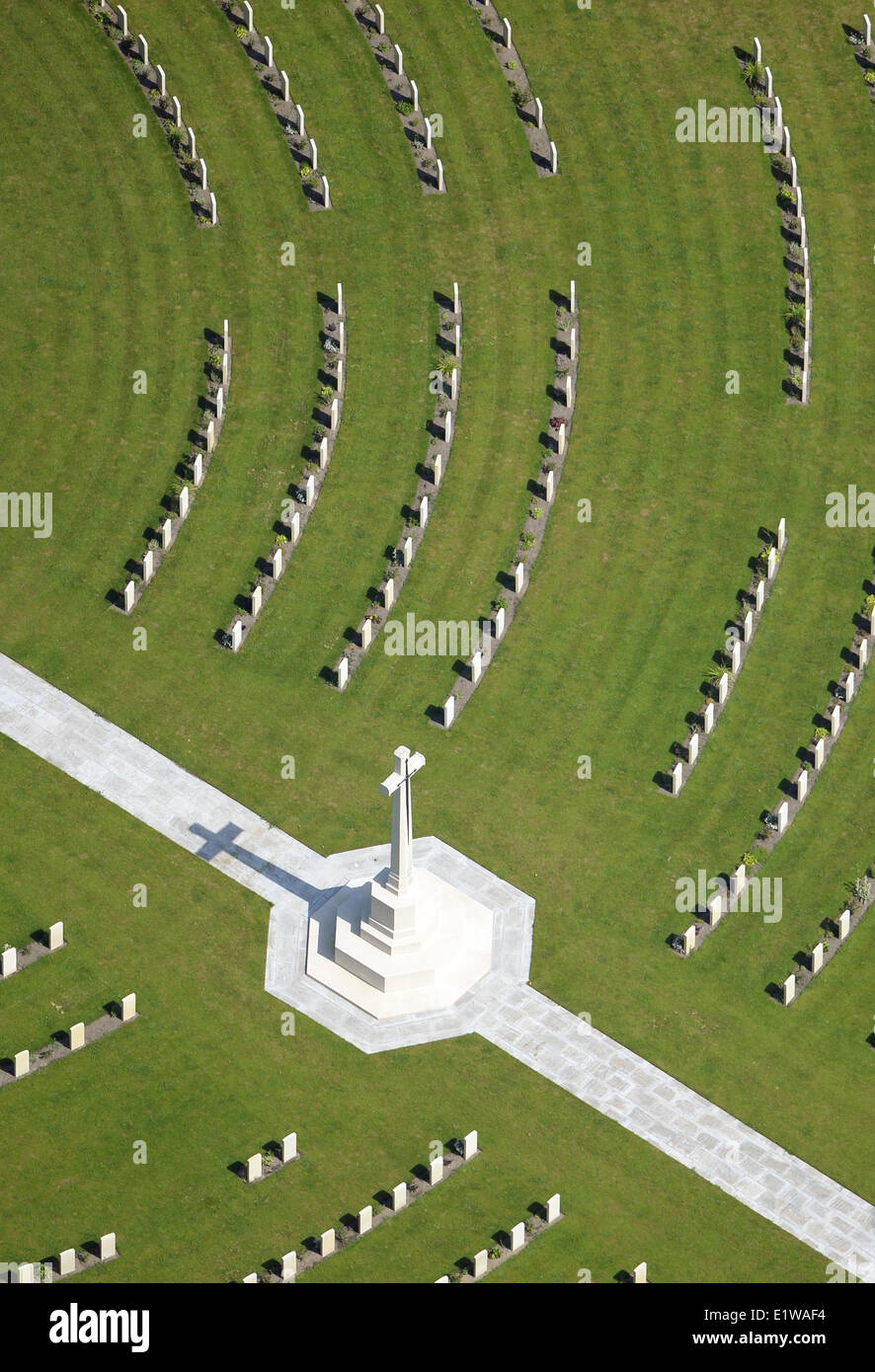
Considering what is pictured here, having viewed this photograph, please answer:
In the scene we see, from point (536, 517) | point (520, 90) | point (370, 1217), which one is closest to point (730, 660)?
point (536, 517)

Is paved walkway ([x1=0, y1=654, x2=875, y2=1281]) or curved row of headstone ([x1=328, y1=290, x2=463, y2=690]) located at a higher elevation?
curved row of headstone ([x1=328, y1=290, x2=463, y2=690])

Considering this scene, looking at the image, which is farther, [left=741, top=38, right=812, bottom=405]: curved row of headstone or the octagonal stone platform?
[left=741, top=38, right=812, bottom=405]: curved row of headstone

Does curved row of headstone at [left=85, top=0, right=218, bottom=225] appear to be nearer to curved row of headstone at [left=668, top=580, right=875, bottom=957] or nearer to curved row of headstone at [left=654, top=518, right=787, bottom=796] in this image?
curved row of headstone at [left=654, top=518, right=787, bottom=796]

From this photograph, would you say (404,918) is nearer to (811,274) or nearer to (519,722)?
(519,722)

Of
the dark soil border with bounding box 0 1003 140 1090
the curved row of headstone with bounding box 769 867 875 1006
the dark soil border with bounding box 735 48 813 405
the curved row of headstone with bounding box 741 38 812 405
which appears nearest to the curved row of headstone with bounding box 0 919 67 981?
the dark soil border with bounding box 0 1003 140 1090

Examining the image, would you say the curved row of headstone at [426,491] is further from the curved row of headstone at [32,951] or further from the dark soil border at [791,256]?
the curved row of headstone at [32,951]

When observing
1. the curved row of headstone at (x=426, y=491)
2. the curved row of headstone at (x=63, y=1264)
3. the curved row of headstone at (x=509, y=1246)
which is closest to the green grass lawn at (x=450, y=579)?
the curved row of headstone at (x=426, y=491)
